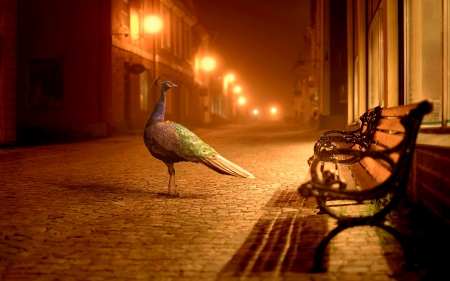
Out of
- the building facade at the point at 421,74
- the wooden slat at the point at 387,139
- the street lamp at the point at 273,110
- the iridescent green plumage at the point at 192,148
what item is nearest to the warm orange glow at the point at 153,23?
the building facade at the point at 421,74

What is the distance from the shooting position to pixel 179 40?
104ft

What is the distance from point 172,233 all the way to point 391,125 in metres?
2.34

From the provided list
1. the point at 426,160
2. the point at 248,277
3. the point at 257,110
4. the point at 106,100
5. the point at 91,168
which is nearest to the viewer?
the point at 248,277

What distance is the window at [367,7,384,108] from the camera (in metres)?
9.23

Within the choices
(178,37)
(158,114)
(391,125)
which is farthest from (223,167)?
(178,37)

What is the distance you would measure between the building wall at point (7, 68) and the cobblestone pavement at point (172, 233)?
24.5 ft

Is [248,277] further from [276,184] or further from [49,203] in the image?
[276,184]

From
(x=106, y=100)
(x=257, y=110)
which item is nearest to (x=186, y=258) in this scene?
(x=106, y=100)

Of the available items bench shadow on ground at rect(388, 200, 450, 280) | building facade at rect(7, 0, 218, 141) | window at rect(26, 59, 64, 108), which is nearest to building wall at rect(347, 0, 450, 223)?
bench shadow on ground at rect(388, 200, 450, 280)

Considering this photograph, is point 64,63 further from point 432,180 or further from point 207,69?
point 432,180

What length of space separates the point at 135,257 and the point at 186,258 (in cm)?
40

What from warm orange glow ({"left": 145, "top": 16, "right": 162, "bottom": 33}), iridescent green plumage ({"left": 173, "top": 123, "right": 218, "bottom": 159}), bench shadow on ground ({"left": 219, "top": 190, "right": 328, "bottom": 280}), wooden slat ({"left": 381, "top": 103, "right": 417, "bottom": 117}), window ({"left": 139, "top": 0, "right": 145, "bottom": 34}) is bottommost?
bench shadow on ground ({"left": 219, "top": 190, "right": 328, "bottom": 280})

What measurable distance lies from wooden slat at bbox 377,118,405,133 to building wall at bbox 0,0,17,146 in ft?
41.8

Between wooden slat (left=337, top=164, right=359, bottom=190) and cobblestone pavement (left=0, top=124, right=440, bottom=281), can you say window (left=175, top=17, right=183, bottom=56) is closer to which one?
cobblestone pavement (left=0, top=124, right=440, bottom=281)
